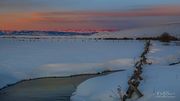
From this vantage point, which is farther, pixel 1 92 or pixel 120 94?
pixel 1 92

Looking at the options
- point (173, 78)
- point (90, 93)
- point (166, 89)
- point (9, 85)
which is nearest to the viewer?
point (166, 89)

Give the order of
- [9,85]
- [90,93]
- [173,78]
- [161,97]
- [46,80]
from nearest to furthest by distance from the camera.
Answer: [161,97] < [90,93] < [173,78] < [9,85] < [46,80]

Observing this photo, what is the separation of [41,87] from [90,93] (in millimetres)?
4380

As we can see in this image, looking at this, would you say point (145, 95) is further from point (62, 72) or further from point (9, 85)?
point (62, 72)

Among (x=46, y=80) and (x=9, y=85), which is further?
(x=46, y=80)

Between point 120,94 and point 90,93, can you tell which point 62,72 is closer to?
point 90,93

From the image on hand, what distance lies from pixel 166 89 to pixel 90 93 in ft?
10.9

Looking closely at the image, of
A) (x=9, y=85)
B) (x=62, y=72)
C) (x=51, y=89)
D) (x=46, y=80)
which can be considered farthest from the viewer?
(x=62, y=72)

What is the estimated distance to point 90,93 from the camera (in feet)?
54.0

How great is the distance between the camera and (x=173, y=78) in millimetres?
17875

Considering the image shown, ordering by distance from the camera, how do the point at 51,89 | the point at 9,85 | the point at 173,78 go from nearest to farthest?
the point at 173,78 → the point at 51,89 → the point at 9,85

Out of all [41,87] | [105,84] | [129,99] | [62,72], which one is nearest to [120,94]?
[129,99]

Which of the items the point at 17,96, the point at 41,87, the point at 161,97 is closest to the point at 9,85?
the point at 41,87

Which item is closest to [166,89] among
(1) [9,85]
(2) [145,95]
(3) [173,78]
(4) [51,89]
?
(2) [145,95]
